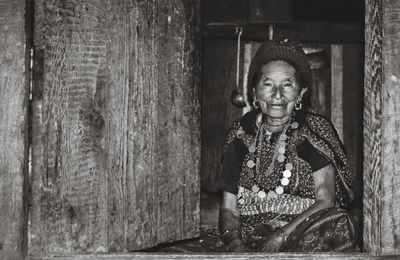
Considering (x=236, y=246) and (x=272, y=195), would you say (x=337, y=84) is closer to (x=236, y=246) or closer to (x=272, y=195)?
(x=272, y=195)

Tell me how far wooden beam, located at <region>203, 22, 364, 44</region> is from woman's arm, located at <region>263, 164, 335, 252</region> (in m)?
1.19

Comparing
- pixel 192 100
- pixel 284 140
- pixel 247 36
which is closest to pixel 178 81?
pixel 192 100

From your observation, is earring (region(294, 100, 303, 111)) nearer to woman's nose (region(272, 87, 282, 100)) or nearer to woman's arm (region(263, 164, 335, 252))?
woman's nose (region(272, 87, 282, 100))

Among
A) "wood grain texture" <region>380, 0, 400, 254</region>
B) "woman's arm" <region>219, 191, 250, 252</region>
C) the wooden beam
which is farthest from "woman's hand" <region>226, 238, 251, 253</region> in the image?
the wooden beam

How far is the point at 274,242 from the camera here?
363cm

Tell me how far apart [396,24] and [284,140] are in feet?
4.67

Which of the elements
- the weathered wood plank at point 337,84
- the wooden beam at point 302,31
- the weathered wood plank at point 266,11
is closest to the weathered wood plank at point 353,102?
the weathered wood plank at point 337,84

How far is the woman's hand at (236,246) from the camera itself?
3645mm

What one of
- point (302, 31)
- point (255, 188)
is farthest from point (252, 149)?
point (302, 31)

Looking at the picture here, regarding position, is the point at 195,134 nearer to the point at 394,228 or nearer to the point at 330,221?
the point at 330,221

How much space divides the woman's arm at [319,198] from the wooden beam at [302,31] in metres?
1.19

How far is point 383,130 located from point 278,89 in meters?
1.41

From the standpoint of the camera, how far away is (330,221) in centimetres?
355

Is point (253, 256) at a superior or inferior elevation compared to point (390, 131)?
inferior
